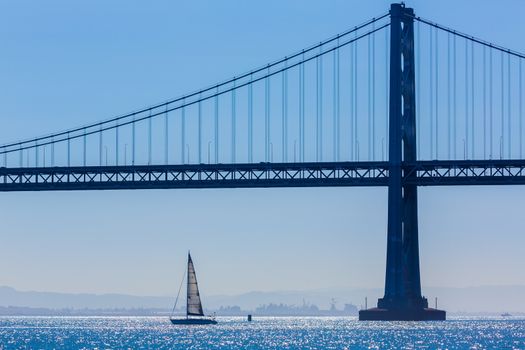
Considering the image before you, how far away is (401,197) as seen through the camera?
109 m

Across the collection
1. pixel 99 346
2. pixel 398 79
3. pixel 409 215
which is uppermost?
pixel 398 79

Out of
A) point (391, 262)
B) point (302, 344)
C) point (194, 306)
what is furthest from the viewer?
point (194, 306)

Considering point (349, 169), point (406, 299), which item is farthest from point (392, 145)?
point (406, 299)

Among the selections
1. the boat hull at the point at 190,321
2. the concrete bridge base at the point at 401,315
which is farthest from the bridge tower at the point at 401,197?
the boat hull at the point at 190,321

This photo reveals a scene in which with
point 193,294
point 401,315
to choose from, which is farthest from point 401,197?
point 193,294

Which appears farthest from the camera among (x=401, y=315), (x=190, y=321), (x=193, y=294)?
(x=190, y=321)

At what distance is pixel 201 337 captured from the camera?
111 m

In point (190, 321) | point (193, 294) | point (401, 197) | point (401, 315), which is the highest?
point (401, 197)

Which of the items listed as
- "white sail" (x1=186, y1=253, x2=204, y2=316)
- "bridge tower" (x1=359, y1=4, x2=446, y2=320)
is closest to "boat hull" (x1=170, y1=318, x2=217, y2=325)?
"white sail" (x1=186, y1=253, x2=204, y2=316)

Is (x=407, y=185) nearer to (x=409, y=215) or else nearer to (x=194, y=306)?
(x=409, y=215)

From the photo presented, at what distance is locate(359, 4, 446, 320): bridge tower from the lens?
10850 centimetres

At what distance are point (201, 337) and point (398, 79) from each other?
22388 mm

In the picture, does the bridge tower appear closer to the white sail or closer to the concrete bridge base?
the concrete bridge base

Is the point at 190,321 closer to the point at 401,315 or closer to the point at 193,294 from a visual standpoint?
the point at 193,294
